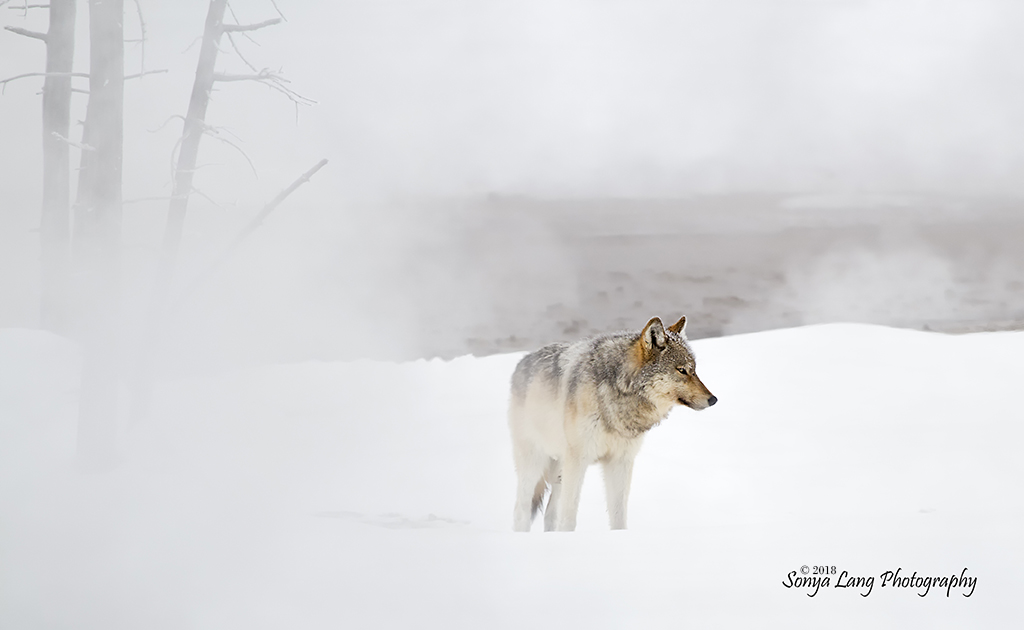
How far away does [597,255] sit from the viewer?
3.75 metres

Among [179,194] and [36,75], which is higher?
[36,75]

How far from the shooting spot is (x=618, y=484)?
2145mm

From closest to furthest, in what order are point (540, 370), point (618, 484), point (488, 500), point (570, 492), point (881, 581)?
point (881, 581), point (570, 492), point (618, 484), point (540, 370), point (488, 500)

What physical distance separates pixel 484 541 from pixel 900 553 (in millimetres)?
Answer: 877

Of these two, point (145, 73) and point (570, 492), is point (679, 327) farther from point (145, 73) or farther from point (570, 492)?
point (145, 73)

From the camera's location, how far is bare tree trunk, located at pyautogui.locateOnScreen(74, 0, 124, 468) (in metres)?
2.33

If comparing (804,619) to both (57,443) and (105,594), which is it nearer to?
(105,594)

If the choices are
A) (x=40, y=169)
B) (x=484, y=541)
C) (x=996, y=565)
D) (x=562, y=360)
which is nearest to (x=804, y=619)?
(x=996, y=565)

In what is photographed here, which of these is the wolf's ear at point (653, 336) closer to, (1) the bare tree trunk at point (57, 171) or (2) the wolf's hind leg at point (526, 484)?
(2) the wolf's hind leg at point (526, 484)

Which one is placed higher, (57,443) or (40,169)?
(40,169)

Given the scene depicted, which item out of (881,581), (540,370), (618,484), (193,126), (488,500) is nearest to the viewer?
(881,581)

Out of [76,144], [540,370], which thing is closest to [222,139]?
Result: [76,144]

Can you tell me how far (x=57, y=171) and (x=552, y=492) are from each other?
1.94 metres

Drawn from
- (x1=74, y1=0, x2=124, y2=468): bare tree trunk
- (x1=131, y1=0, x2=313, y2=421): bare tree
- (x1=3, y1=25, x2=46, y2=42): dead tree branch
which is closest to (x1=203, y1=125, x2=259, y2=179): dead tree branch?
(x1=131, y1=0, x2=313, y2=421): bare tree
